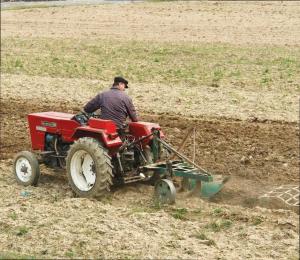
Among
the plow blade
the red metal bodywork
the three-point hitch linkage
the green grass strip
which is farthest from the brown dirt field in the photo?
the plow blade

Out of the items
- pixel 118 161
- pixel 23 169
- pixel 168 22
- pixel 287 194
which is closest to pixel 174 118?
pixel 23 169

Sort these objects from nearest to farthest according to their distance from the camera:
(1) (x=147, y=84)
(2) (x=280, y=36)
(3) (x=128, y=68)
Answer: (1) (x=147, y=84)
(3) (x=128, y=68)
(2) (x=280, y=36)

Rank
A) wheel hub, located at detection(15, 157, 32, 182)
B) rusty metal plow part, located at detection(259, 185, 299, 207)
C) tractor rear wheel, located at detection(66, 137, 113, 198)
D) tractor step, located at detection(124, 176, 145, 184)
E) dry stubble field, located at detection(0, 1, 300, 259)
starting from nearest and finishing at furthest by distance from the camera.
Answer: dry stubble field, located at detection(0, 1, 300, 259) < rusty metal plow part, located at detection(259, 185, 299, 207) < tractor rear wheel, located at detection(66, 137, 113, 198) < tractor step, located at detection(124, 176, 145, 184) < wheel hub, located at detection(15, 157, 32, 182)

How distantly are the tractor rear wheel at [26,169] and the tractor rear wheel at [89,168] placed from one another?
0.66 meters

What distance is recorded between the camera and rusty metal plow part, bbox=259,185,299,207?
321 inches

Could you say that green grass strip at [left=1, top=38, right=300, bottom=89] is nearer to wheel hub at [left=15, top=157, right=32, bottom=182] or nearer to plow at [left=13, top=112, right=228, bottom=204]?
plow at [left=13, top=112, right=228, bottom=204]

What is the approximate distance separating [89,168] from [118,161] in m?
0.43

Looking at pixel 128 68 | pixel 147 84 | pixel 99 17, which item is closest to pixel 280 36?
pixel 128 68

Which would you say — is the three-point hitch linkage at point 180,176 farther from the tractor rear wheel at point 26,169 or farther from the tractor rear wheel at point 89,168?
the tractor rear wheel at point 26,169

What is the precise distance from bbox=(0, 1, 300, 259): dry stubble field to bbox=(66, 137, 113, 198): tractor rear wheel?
0.74ft

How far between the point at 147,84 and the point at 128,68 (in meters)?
3.08

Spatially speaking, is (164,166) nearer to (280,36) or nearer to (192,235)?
(192,235)

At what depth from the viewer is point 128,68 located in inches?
784

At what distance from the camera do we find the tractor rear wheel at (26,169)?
9.25m
